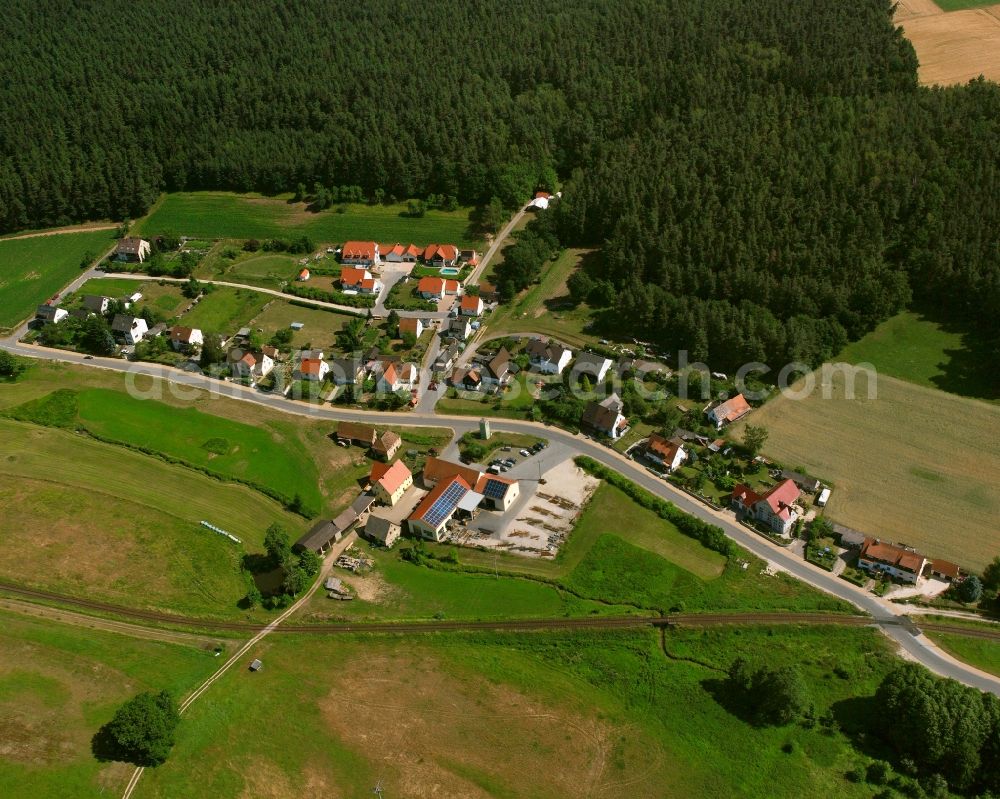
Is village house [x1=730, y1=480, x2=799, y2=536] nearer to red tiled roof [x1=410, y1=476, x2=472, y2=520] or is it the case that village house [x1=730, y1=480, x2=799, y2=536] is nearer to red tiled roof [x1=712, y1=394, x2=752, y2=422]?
red tiled roof [x1=712, y1=394, x2=752, y2=422]

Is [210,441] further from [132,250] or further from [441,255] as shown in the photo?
[132,250]

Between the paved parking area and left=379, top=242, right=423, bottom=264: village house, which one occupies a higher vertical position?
left=379, top=242, right=423, bottom=264: village house

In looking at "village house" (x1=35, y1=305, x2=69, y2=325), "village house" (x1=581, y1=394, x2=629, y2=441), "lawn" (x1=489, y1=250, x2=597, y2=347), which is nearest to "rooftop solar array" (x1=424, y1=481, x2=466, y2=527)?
"village house" (x1=581, y1=394, x2=629, y2=441)

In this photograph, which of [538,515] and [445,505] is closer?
[445,505]

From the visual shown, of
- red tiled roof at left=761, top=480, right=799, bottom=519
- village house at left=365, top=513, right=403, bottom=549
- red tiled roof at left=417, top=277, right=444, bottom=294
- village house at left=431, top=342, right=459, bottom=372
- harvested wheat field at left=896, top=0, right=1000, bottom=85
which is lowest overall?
village house at left=365, top=513, right=403, bottom=549

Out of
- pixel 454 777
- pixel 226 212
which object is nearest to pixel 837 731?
pixel 454 777

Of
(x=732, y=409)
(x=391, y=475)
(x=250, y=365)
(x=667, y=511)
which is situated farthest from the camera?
(x=250, y=365)

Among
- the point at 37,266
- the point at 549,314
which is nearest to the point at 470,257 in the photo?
the point at 549,314
